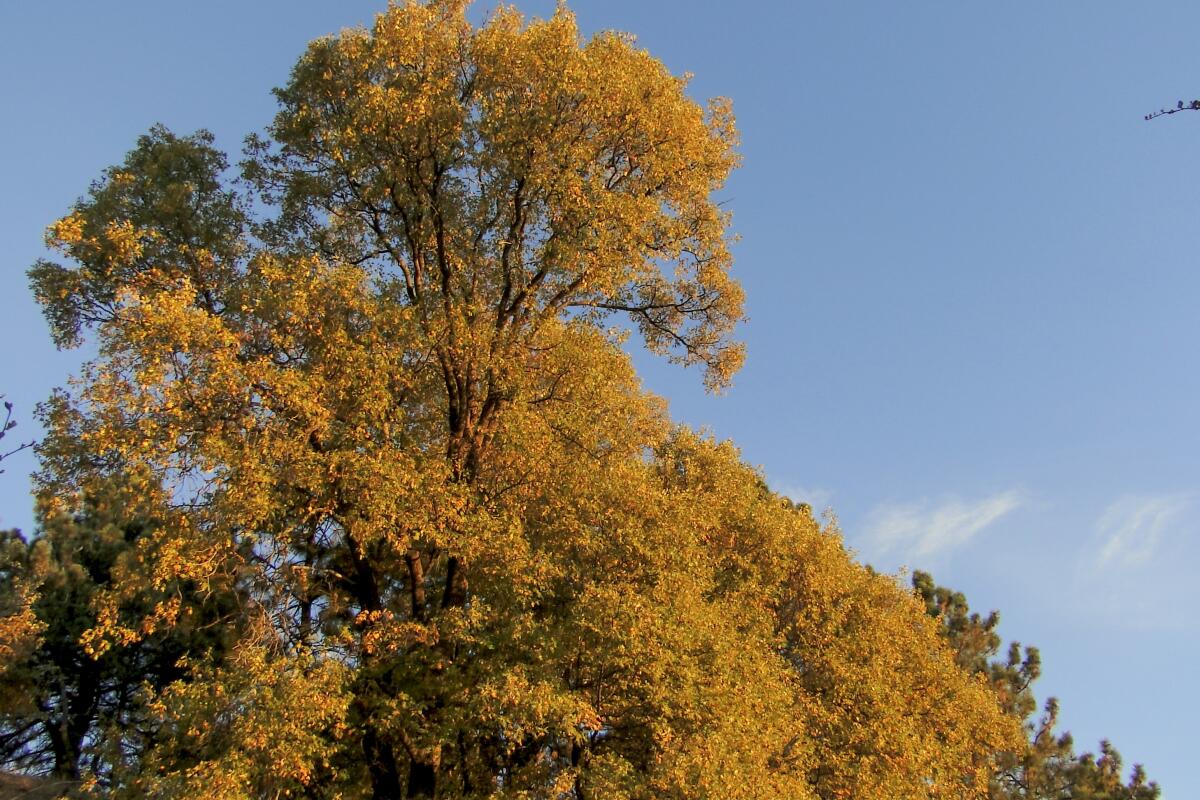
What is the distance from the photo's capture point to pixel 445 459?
1786cm

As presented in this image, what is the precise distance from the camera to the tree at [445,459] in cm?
1512

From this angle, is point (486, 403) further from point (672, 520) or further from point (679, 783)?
point (679, 783)

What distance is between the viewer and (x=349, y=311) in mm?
17453

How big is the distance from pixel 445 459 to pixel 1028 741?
28.4 m

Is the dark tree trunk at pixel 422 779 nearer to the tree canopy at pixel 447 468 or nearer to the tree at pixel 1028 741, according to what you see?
the tree canopy at pixel 447 468

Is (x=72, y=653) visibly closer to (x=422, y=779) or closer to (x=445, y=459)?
(x=422, y=779)

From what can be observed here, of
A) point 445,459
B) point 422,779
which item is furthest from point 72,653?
point 445,459

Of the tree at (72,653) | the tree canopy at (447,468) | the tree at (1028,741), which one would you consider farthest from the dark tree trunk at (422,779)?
the tree at (1028,741)

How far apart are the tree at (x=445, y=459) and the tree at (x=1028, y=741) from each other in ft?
41.7

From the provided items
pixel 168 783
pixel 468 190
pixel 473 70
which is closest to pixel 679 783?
pixel 168 783

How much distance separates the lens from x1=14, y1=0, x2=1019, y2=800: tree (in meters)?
15.1

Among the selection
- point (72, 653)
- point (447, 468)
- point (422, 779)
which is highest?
point (447, 468)

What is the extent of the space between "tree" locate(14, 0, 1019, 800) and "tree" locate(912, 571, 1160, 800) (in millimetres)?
12704

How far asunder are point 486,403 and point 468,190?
16.3ft
